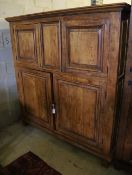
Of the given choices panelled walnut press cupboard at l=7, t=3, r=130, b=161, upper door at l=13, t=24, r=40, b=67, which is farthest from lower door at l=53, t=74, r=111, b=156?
upper door at l=13, t=24, r=40, b=67

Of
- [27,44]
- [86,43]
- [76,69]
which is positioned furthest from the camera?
[27,44]

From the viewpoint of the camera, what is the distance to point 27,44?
1803 millimetres

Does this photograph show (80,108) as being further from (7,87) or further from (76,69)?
(7,87)

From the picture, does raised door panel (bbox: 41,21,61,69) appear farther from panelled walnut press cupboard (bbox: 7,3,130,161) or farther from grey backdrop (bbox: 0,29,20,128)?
grey backdrop (bbox: 0,29,20,128)

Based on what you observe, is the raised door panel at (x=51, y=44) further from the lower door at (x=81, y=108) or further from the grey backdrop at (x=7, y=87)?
the grey backdrop at (x=7, y=87)

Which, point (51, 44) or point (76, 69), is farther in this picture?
point (51, 44)

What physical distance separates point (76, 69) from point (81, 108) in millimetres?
380

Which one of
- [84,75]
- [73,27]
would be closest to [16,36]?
[73,27]

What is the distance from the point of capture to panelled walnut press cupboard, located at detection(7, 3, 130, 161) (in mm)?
1255

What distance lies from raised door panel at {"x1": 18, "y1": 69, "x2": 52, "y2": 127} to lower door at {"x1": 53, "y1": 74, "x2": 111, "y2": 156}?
0.42 feet

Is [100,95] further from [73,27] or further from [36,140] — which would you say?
[36,140]

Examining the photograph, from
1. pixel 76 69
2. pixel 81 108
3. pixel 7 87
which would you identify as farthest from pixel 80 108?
pixel 7 87

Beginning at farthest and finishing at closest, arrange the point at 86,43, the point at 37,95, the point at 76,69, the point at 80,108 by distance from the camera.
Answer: the point at 37,95
the point at 80,108
the point at 76,69
the point at 86,43

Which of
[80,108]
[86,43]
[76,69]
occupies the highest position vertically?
[86,43]
